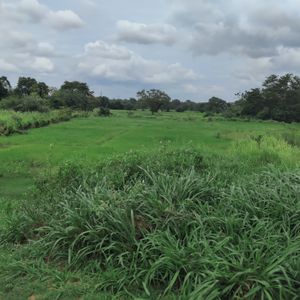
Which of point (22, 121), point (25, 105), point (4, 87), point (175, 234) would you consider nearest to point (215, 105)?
point (4, 87)

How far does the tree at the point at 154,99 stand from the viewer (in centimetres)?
9969

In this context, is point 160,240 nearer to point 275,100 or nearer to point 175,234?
point 175,234

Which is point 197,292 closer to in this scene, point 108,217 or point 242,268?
point 242,268

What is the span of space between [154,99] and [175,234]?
313ft

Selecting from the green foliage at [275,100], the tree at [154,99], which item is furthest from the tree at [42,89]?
the green foliage at [275,100]

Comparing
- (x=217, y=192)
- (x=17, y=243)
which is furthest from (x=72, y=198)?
(x=217, y=192)

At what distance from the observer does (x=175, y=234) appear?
507 cm

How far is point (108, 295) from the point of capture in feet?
14.6

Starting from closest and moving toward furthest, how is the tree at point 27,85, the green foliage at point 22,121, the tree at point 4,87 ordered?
the green foliage at point 22,121 < the tree at point 4,87 < the tree at point 27,85

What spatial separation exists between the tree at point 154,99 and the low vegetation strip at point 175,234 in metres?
92.6

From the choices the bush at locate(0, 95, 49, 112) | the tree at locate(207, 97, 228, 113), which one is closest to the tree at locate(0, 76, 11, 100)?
the bush at locate(0, 95, 49, 112)

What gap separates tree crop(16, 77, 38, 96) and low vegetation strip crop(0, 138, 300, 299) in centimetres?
8384

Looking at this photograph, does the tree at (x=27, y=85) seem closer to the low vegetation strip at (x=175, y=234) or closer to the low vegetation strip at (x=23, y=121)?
the low vegetation strip at (x=23, y=121)

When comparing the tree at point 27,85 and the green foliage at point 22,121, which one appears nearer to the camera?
the green foliage at point 22,121
